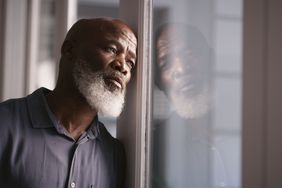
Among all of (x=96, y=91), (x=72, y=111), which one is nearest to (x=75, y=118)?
(x=72, y=111)

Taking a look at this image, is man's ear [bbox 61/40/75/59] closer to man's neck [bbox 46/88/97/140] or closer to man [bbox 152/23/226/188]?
man's neck [bbox 46/88/97/140]

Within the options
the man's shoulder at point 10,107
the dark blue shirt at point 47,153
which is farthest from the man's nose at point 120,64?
the man's shoulder at point 10,107

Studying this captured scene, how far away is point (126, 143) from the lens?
1.32 metres

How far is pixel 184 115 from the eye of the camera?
1064 millimetres

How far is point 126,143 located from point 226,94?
1.75 ft

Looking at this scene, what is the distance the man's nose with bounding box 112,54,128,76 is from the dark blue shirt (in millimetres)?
226

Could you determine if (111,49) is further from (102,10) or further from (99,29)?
(102,10)

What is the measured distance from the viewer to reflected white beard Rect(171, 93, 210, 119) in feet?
3.13

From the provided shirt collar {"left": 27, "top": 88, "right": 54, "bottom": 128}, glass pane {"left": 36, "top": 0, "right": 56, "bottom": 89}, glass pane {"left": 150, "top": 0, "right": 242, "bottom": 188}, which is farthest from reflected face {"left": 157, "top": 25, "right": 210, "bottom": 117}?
glass pane {"left": 36, "top": 0, "right": 56, "bottom": 89}

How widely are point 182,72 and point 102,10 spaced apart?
0.56 meters

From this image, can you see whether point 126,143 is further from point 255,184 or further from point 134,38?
point 255,184

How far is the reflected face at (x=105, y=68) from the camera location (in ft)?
3.92

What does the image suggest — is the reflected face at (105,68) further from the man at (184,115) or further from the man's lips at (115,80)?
the man at (184,115)

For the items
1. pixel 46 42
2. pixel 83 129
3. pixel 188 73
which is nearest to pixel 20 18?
pixel 46 42
